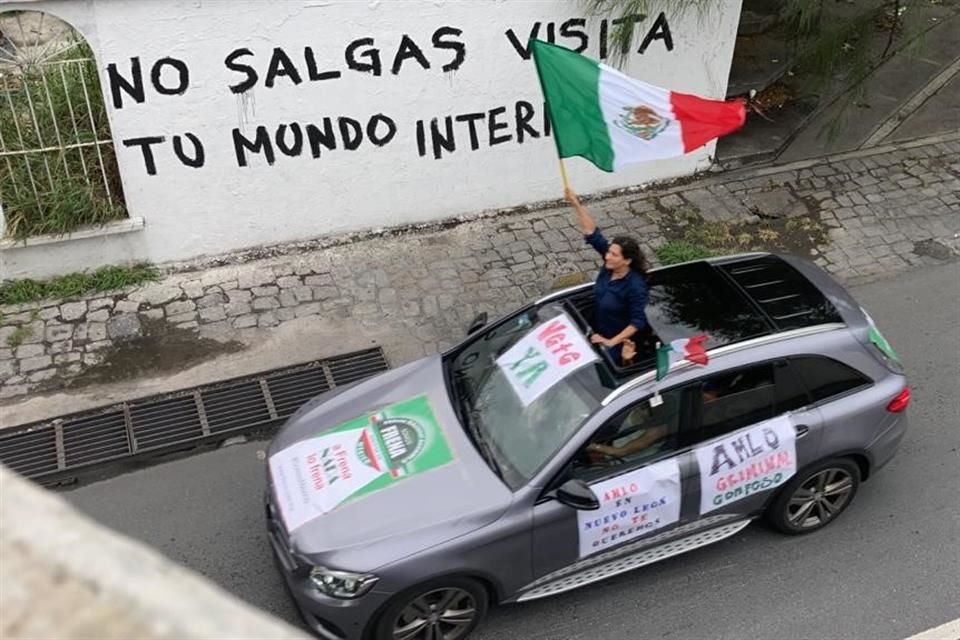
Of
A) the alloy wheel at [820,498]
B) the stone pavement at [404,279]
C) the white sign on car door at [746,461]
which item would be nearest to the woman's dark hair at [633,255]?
the white sign on car door at [746,461]

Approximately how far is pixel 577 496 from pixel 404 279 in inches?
154

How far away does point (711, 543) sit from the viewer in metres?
5.91

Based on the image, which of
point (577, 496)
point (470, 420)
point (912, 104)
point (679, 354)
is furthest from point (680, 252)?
point (912, 104)

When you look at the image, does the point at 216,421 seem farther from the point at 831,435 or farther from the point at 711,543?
the point at 831,435

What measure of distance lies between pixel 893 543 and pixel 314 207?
5.56m

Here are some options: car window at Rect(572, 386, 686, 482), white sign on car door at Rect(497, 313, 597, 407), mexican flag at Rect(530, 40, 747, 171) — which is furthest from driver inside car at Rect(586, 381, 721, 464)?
mexican flag at Rect(530, 40, 747, 171)

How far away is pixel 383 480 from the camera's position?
523cm

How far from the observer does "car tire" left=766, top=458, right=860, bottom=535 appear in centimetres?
581

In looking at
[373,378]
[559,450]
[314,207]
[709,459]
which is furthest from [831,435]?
[314,207]

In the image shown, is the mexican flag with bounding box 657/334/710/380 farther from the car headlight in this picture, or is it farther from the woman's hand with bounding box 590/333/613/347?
the car headlight

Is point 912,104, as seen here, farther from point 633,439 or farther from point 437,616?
point 437,616

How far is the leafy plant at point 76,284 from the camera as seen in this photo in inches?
317

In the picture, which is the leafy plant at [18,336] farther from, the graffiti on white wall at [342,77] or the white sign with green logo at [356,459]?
the white sign with green logo at [356,459]

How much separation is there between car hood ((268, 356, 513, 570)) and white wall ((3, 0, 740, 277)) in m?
3.18
